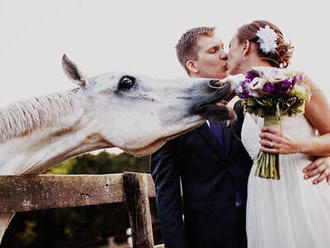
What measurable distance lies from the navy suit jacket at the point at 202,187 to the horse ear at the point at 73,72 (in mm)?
772

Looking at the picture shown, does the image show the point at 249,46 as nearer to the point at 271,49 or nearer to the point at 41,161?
the point at 271,49

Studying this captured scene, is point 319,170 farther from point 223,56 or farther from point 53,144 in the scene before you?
point 53,144

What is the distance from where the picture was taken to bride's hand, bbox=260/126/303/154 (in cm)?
220

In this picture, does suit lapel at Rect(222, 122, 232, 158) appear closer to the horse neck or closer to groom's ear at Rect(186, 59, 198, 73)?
groom's ear at Rect(186, 59, 198, 73)

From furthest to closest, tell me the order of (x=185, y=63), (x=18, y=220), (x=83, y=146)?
(x=18, y=220), (x=185, y=63), (x=83, y=146)

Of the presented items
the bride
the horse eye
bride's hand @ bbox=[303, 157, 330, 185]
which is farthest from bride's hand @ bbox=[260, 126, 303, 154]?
the horse eye

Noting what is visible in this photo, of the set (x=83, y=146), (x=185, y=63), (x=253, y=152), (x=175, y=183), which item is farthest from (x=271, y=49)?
(x=83, y=146)

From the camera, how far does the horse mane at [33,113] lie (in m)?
2.30

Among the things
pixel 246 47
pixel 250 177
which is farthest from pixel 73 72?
pixel 250 177

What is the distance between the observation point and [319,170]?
231cm

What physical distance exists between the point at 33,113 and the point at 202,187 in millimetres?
1276

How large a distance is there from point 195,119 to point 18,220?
675 inches

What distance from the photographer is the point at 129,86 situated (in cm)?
268

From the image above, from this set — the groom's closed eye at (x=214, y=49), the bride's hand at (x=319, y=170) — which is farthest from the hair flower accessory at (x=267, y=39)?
the bride's hand at (x=319, y=170)
